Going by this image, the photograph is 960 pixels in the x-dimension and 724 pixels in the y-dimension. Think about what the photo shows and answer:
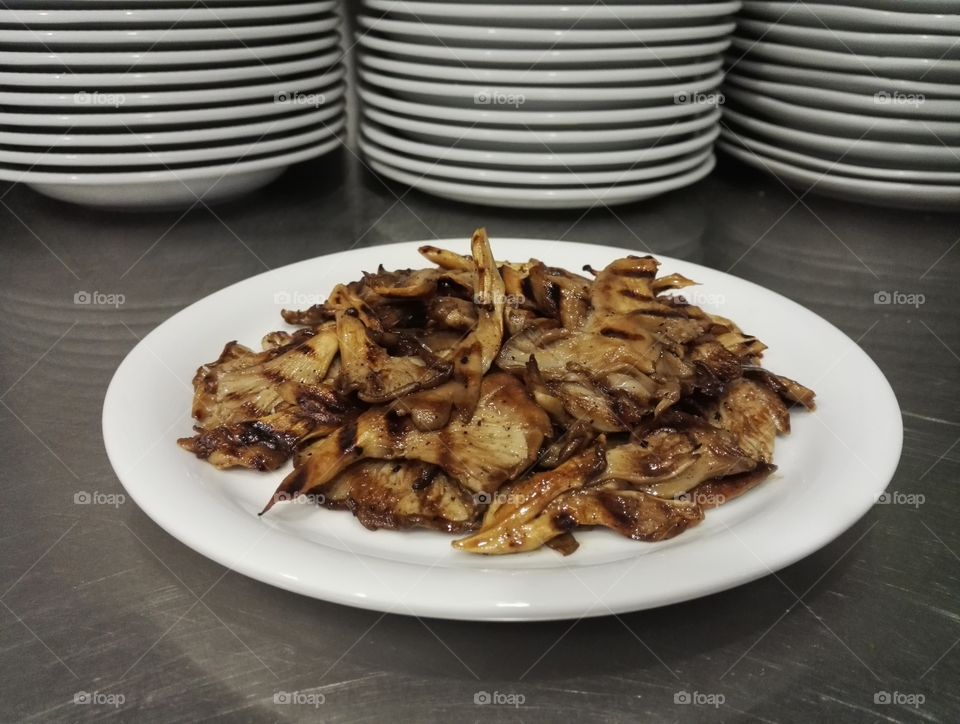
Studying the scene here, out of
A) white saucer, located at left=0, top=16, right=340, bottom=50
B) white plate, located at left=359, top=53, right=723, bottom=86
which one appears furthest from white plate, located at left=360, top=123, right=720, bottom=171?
white saucer, located at left=0, top=16, right=340, bottom=50

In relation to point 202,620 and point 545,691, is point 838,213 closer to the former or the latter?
point 545,691

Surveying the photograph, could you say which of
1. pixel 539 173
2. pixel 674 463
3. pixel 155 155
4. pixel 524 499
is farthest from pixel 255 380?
pixel 539 173

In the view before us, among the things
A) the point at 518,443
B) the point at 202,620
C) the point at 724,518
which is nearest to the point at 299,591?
the point at 202,620

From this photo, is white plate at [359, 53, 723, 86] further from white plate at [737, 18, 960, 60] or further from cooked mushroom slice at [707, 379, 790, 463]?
cooked mushroom slice at [707, 379, 790, 463]

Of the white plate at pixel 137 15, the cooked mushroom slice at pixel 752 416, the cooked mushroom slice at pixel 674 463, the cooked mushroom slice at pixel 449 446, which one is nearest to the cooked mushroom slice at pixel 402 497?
the cooked mushroom slice at pixel 449 446

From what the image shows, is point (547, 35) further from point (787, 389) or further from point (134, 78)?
point (787, 389)
